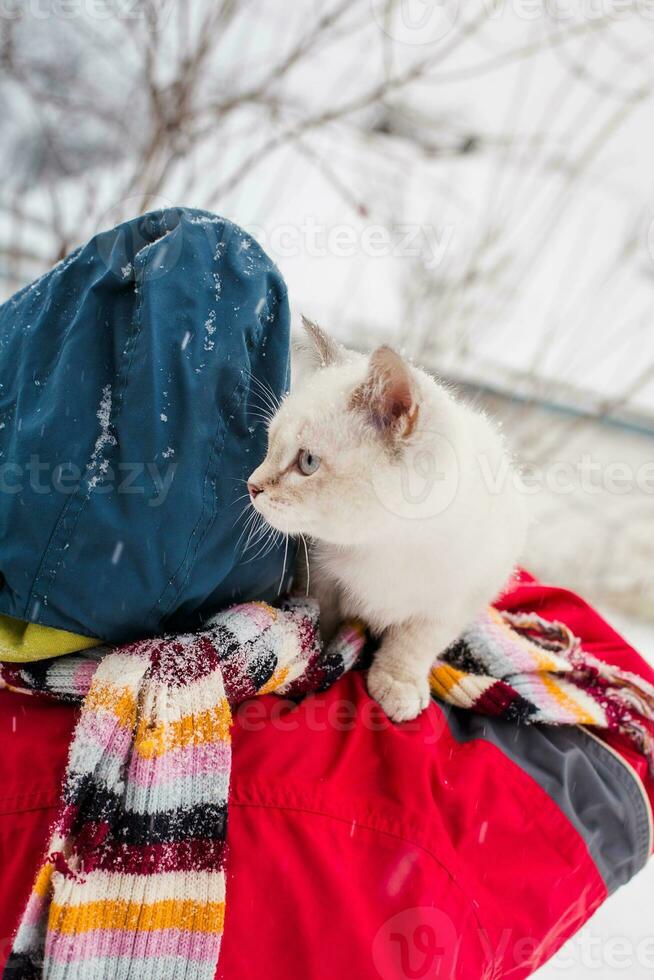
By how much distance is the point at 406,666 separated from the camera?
1059mm

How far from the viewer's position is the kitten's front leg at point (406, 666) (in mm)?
947

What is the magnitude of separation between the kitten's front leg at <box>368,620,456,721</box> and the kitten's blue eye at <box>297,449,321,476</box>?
1.16 feet

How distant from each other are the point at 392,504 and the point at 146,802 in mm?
565

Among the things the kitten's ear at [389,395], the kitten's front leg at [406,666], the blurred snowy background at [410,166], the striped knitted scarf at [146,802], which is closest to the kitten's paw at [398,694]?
the kitten's front leg at [406,666]

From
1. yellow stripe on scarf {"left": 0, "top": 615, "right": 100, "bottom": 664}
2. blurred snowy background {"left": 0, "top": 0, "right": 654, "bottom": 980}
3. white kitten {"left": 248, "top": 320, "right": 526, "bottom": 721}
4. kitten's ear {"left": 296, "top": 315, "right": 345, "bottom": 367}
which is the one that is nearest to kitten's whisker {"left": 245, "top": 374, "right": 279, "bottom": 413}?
white kitten {"left": 248, "top": 320, "right": 526, "bottom": 721}

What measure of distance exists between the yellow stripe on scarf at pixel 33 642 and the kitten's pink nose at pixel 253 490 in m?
0.31

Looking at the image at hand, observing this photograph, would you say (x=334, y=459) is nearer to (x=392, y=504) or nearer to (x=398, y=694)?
(x=392, y=504)

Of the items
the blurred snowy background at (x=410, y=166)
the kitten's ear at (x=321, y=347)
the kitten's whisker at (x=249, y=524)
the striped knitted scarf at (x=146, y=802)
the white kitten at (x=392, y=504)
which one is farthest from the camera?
the blurred snowy background at (x=410, y=166)

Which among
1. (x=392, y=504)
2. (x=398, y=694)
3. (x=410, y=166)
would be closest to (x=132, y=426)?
(x=392, y=504)

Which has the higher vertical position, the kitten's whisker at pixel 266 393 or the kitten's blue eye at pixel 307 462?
the kitten's whisker at pixel 266 393

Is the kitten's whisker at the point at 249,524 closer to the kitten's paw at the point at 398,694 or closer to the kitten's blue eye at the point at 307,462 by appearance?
the kitten's blue eye at the point at 307,462

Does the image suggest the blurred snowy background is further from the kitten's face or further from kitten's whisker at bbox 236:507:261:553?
kitten's whisker at bbox 236:507:261:553

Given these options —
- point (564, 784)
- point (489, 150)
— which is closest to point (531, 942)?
point (564, 784)

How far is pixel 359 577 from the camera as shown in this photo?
45.0 inches
